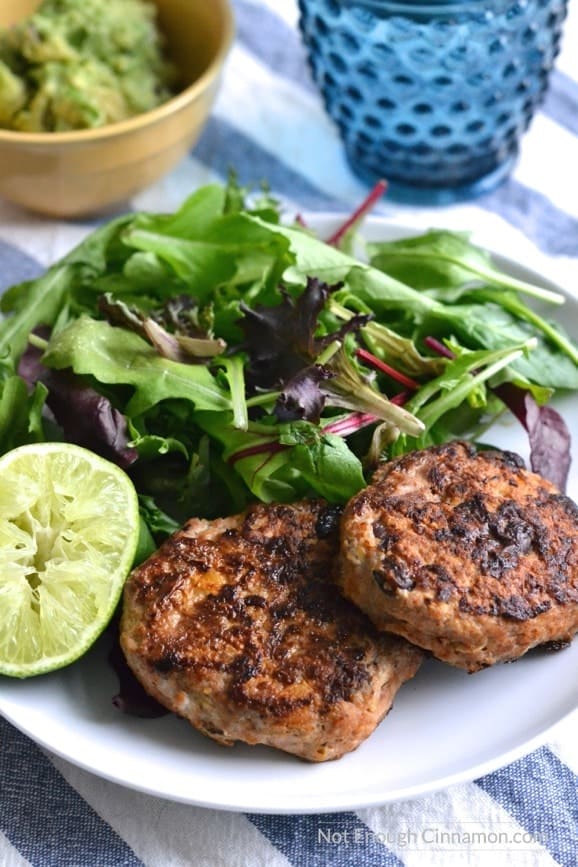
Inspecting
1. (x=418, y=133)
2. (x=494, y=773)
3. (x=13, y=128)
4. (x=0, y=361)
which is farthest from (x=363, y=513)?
(x=13, y=128)

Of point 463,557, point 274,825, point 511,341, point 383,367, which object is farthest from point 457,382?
point 274,825

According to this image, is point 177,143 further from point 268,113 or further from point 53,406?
point 53,406

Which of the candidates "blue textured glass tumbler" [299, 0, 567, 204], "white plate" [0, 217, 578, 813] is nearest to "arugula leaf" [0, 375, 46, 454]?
"white plate" [0, 217, 578, 813]

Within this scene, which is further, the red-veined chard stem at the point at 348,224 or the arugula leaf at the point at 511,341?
the red-veined chard stem at the point at 348,224

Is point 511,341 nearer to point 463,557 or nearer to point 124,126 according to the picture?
point 463,557

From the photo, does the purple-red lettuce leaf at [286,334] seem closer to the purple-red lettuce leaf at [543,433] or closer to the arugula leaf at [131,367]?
the arugula leaf at [131,367]

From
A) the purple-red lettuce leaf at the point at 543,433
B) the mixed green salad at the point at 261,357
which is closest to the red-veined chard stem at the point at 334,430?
the mixed green salad at the point at 261,357
